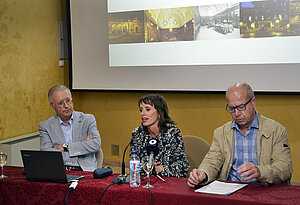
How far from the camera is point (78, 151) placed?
3.32 metres

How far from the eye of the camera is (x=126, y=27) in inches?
210

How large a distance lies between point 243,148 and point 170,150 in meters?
0.54

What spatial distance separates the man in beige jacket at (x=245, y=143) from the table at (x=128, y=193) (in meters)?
0.27

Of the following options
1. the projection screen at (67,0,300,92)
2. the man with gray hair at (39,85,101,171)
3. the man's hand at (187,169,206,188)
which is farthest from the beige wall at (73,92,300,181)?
the man's hand at (187,169,206,188)

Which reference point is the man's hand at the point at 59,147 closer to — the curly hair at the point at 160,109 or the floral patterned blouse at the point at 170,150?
the floral patterned blouse at the point at 170,150

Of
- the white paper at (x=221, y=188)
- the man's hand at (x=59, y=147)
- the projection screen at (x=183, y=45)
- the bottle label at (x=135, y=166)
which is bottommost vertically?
the white paper at (x=221, y=188)

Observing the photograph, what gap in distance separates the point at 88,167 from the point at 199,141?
943 millimetres

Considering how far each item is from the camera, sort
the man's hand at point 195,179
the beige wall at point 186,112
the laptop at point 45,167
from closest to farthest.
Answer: the man's hand at point 195,179 → the laptop at point 45,167 → the beige wall at point 186,112

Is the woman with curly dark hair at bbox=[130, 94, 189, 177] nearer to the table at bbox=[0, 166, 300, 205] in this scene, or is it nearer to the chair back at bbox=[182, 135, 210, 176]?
the chair back at bbox=[182, 135, 210, 176]

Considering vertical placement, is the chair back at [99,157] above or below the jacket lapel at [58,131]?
below

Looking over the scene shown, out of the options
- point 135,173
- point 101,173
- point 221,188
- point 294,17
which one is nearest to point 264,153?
point 221,188

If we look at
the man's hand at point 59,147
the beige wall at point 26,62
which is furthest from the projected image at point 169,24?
the man's hand at point 59,147

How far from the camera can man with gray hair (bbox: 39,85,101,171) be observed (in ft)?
11.0

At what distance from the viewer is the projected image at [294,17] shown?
4.29m
